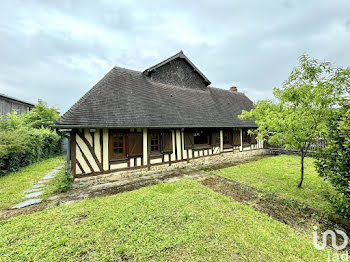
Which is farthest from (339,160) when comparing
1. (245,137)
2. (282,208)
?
(245,137)

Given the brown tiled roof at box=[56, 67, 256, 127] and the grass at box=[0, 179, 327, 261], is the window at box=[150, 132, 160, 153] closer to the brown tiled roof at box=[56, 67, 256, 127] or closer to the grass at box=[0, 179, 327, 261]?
the brown tiled roof at box=[56, 67, 256, 127]

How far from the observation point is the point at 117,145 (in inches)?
245

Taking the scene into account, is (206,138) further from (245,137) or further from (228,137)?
(245,137)

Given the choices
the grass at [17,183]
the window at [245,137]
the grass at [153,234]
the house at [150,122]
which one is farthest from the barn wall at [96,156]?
the window at [245,137]

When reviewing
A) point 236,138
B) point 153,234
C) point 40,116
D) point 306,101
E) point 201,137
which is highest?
point 40,116

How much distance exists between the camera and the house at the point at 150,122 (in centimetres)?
558

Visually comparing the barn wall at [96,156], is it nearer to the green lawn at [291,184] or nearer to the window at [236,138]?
the green lawn at [291,184]

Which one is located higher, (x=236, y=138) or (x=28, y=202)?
(x=236, y=138)

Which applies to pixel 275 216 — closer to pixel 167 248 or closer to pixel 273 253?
pixel 273 253

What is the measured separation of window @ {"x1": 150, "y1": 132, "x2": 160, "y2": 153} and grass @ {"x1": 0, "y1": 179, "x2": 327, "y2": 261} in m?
3.46

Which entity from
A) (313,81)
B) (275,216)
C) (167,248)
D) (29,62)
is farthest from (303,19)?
(29,62)

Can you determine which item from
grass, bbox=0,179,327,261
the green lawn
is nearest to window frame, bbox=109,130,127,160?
grass, bbox=0,179,327,261

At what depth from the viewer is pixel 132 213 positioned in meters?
3.39

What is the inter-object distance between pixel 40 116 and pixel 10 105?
411 centimetres
